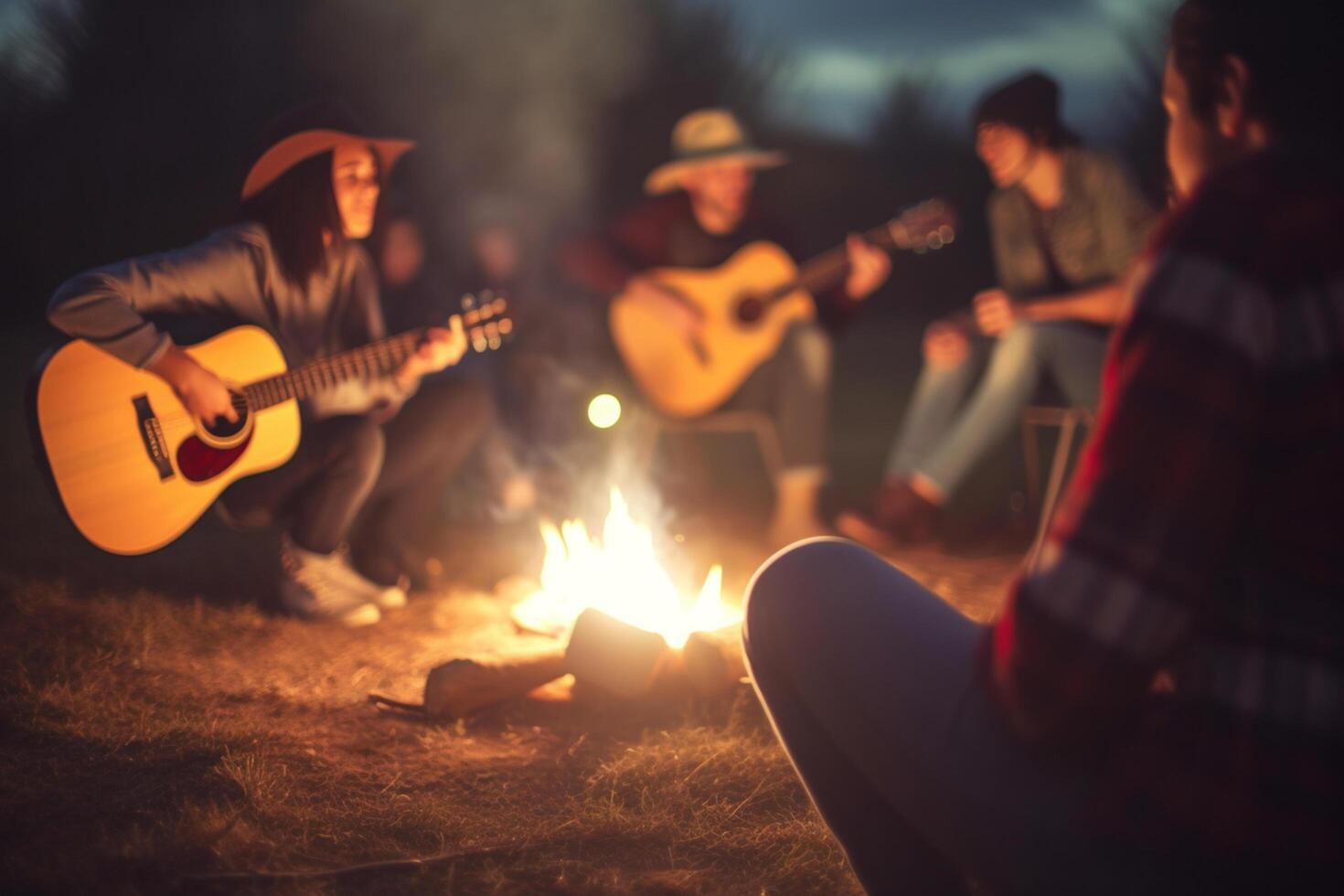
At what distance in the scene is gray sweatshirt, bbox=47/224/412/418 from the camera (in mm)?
3123

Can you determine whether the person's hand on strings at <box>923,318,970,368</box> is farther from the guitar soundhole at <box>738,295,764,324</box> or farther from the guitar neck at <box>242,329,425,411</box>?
the guitar neck at <box>242,329,425,411</box>

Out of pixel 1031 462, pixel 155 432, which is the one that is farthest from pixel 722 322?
pixel 155 432

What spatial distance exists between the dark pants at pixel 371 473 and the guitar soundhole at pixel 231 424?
0.97 feet

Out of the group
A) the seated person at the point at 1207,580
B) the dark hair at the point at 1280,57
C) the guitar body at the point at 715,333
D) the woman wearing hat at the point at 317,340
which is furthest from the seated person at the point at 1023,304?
the seated person at the point at 1207,580

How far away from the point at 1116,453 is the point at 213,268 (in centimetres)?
306

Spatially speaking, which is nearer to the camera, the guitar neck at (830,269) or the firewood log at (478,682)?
the firewood log at (478,682)

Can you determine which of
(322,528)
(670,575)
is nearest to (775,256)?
(670,575)

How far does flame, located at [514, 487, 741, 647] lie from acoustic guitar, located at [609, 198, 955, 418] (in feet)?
4.15

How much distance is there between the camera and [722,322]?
5.04 meters

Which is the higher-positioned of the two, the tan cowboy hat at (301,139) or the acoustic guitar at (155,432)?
the tan cowboy hat at (301,139)

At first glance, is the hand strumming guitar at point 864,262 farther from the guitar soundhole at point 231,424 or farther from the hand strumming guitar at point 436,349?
the guitar soundhole at point 231,424

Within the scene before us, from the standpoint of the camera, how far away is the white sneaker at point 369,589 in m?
4.03

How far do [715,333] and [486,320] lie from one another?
140 centimetres

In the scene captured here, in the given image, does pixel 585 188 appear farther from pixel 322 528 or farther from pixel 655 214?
pixel 322 528
